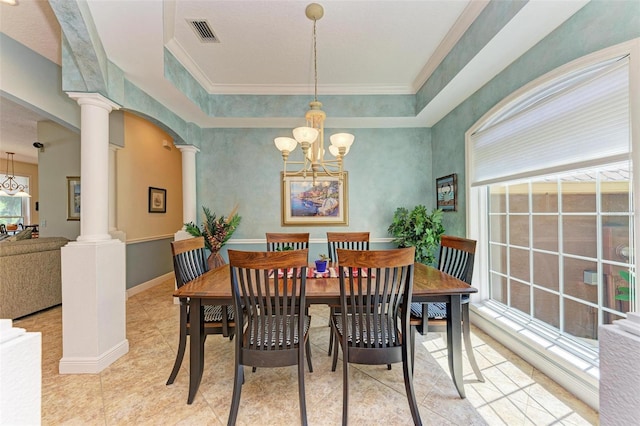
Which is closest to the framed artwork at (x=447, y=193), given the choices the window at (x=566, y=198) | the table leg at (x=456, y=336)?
the window at (x=566, y=198)

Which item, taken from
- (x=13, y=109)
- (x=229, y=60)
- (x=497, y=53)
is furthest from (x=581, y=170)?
(x=13, y=109)

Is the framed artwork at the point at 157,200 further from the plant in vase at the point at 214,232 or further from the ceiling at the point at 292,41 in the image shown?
the ceiling at the point at 292,41

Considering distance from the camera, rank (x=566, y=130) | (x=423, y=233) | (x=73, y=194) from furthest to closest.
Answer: (x=73, y=194) → (x=423, y=233) → (x=566, y=130)

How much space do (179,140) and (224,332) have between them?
2.89 metres

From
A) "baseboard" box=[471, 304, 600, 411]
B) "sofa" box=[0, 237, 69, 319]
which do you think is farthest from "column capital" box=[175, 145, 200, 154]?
"baseboard" box=[471, 304, 600, 411]

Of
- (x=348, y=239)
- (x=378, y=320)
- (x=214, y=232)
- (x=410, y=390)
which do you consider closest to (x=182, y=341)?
(x=378, y=320)

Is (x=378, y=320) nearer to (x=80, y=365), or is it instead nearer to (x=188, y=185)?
(x=80, y=365)

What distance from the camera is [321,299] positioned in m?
1.79

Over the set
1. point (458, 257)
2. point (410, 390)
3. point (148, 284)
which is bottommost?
point (148, 284)

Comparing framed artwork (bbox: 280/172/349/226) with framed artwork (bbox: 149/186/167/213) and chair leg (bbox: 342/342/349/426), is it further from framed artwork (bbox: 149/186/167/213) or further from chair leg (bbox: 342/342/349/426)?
framed artwork (bbox: 149/186/167/213)

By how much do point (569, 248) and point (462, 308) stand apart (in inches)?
37.0

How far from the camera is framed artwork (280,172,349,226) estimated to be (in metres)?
4.02

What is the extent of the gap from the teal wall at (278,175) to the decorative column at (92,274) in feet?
5.33

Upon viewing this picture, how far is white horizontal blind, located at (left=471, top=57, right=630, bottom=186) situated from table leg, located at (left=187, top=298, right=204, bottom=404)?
2823 millimetres
